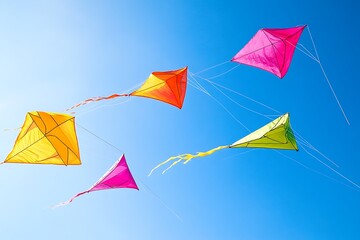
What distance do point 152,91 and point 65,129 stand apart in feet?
7.96

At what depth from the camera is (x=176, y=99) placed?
10383 mm

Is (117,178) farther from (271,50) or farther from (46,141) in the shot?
(271,50)

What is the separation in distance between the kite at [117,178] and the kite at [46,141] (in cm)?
89

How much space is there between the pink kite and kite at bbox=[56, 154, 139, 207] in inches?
170

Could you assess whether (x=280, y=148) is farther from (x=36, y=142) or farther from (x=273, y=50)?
(x=36, y=142)

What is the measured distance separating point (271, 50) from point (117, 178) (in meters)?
5.61

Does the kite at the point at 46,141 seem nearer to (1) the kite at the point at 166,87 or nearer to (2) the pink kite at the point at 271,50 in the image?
(1) the kite at the point at 166,87

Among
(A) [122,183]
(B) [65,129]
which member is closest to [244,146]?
(A) [122,183]

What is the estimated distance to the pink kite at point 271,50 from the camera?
1025cm

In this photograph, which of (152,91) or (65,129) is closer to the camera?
(65,129)

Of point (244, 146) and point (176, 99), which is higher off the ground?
point (176, 99)

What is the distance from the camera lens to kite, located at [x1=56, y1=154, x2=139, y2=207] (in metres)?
9.05

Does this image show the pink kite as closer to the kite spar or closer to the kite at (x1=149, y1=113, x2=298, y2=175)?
the kite spar

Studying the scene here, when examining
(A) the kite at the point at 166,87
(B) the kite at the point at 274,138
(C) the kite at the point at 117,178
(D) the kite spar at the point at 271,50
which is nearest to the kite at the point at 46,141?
(C) the kite at the point at 117,178
